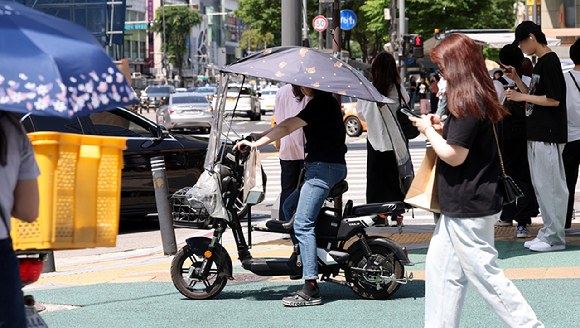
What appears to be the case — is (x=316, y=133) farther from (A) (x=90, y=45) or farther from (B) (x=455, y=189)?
(A) (x=90, y=45)

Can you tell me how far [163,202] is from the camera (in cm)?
788

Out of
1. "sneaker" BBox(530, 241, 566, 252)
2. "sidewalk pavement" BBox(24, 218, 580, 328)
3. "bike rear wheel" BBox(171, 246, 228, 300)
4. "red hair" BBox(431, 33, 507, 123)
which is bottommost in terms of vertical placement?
"sidewalk pavement" BBox(24, 218, 580, 328)

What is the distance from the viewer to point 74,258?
861cm

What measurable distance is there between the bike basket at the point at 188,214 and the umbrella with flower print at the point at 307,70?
1.03 m

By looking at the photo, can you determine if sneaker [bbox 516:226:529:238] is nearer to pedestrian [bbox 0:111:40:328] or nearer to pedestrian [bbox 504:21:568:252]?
pedestrian [bbox 504:21:568:252]

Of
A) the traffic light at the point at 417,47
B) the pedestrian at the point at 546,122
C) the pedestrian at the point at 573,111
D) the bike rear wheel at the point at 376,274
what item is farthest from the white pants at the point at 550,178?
the traffic light at the point at 417,47

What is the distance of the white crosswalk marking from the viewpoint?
38.9 feet

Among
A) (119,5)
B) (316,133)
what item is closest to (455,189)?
(316,133)

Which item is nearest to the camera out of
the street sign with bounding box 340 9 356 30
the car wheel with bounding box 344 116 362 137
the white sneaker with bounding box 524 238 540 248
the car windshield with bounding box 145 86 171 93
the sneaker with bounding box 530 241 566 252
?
the sneaker with bounding box 530 241 566 252

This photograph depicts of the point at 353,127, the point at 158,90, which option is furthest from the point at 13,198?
the point at 158,90

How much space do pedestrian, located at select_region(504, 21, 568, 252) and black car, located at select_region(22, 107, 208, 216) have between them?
15.5 ft

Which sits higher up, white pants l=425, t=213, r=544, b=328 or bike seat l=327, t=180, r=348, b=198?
bike seat l=327, t=180, r=348, b=198

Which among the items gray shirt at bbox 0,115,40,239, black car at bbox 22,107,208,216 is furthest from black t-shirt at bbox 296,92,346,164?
black car at bbox 22,107,208,216

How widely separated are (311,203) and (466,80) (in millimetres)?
1767
